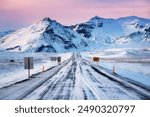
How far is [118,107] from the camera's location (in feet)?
38.1

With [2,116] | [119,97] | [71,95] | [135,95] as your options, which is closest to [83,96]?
[71,95]

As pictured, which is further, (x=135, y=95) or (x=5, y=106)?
(x=135, y=95)

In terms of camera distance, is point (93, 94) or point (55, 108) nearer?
point (55, 108)

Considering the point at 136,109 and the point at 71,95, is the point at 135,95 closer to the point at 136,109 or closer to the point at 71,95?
Answer: the point at 71,95

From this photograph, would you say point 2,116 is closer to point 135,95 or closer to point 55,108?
point 55,108

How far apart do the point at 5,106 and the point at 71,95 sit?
16.2ft

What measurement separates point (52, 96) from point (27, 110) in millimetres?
4851

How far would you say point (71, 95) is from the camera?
16.5 m

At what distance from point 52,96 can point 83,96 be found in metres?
1.54

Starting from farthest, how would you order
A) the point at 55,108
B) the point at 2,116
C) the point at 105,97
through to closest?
the point at 105,97 → the point at 55,108 → the point at 2,116

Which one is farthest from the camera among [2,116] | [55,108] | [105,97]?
[105,97]

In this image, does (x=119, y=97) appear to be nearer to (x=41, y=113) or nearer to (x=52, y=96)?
(x=52, y=96)

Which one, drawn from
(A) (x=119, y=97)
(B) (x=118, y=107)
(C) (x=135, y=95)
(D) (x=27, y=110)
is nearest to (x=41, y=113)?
(D) (x=27, y=110)

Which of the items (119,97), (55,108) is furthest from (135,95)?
(55,108)
